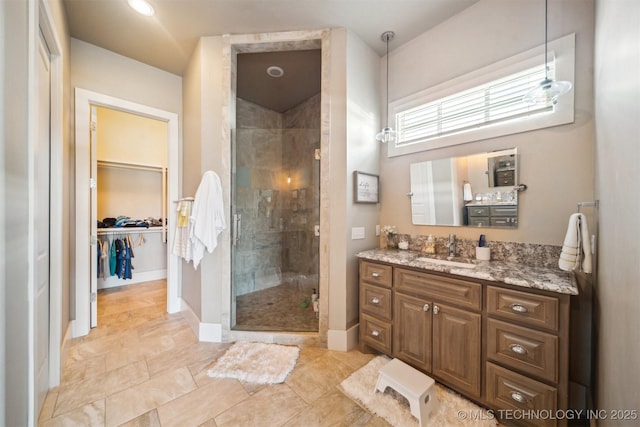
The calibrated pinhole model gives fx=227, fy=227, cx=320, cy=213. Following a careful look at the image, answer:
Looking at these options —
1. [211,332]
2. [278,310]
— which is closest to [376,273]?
[278,310]

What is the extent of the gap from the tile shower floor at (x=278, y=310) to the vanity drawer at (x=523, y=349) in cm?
148

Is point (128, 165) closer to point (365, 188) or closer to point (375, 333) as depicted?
point (365, 188)

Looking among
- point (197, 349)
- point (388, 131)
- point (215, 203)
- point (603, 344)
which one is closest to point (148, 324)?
point (197, 349)

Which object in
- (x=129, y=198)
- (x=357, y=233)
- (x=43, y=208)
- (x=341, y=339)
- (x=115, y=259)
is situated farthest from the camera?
(x=129, y=198)

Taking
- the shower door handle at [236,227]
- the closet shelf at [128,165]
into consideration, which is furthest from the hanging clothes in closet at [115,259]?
the shower door handle at [236,227]

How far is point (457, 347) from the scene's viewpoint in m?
1.52

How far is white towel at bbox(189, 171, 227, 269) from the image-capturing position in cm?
215

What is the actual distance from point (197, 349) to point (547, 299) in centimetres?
267

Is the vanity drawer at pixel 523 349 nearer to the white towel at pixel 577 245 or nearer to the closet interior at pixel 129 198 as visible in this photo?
the white towel at pixel 577 245

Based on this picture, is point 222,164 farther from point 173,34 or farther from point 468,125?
point 468,125

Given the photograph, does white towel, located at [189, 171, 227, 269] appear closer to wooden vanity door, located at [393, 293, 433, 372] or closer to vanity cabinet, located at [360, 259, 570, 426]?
vanity cabinet, located at [360, 259, 570, 426]

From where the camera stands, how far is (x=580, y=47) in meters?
1.50

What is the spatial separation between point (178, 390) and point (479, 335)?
2.10 m

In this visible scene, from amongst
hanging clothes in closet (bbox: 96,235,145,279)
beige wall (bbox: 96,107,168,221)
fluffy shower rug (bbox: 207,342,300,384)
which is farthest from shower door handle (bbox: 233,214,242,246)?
beige wall (bbox: 96,107,168,221)
